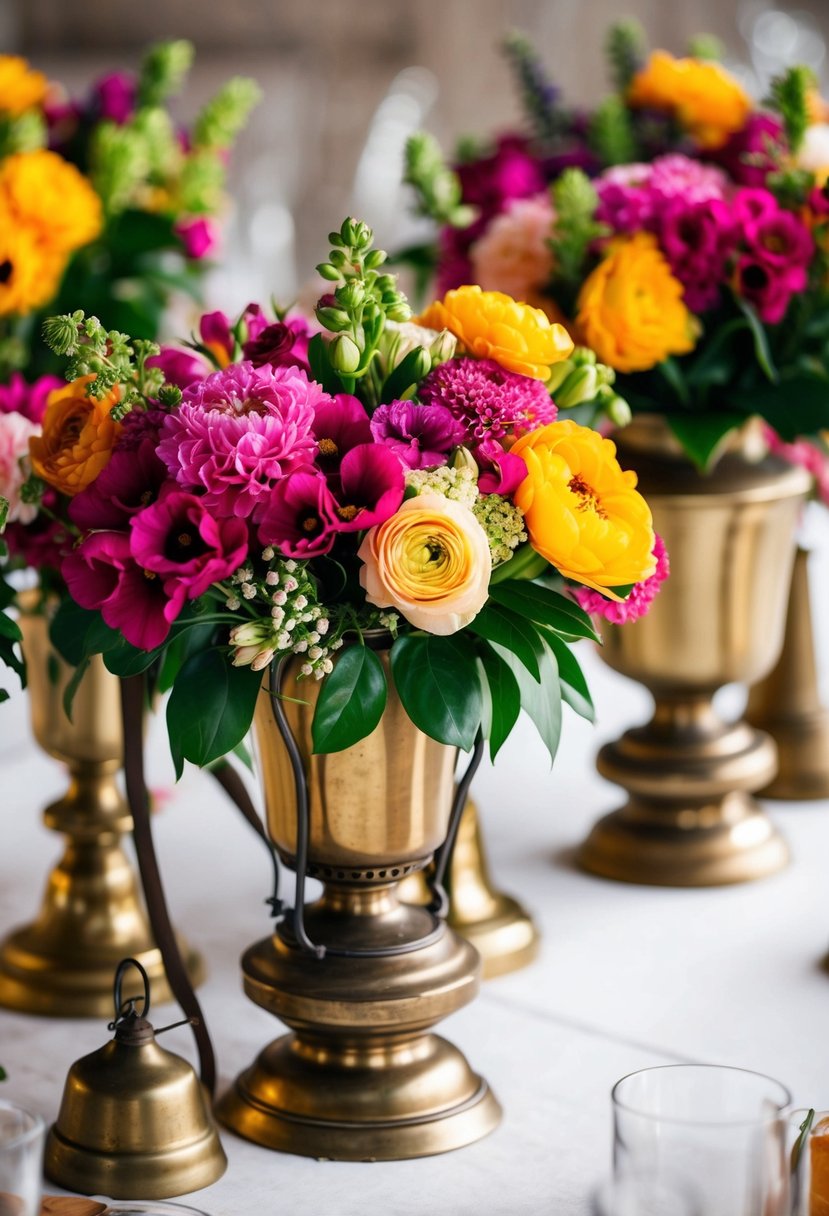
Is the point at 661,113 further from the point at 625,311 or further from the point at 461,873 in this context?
the point at 461,873

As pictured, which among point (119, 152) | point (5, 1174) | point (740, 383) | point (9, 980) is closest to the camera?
point (5, 1174)

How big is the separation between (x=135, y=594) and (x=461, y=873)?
0.45 metres

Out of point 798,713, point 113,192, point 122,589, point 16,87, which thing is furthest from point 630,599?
point 16,87

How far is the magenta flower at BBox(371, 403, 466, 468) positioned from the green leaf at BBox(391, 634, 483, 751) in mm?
89

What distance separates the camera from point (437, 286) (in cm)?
138

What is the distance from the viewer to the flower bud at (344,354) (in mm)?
738

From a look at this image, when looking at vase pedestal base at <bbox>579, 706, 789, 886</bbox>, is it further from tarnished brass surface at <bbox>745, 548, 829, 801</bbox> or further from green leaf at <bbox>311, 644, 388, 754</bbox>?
green leaf at <bbox>311, 644, 388, 754</bbox>

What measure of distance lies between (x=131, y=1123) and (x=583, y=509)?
0.37 meters

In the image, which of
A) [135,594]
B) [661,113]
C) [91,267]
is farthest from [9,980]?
[661,113]

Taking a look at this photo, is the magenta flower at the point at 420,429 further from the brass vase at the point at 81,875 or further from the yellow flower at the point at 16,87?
the yellow flower at the point at 16,87

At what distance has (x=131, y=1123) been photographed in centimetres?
75

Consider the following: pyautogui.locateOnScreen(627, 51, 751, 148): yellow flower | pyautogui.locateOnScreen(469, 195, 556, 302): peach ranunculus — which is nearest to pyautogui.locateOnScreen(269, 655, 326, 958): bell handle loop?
pyautogui.locateOnScreen(469, 195, 556, 302): peach ranunculus

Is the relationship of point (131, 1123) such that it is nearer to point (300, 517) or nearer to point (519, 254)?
point (300, 517)

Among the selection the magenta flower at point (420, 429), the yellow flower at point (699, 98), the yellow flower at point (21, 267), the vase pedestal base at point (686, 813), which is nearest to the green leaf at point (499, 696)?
the magenta flower at point (420, 429)
